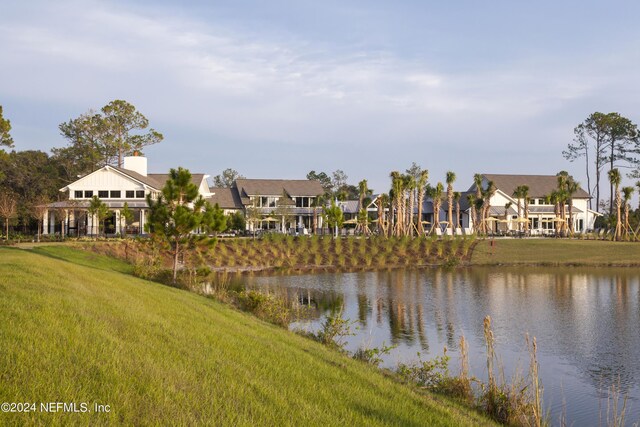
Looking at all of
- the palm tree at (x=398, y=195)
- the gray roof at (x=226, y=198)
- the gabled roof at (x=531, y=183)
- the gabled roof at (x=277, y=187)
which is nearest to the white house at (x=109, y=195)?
the gray roof at (x=226, y=198)

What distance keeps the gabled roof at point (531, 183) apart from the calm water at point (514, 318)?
33621mm

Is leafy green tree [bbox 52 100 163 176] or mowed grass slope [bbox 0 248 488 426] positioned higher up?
leafy green tree [bbox 52 100 163 176]

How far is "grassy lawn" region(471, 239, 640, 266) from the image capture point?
4584 cm

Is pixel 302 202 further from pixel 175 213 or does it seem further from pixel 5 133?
pixel 175 213

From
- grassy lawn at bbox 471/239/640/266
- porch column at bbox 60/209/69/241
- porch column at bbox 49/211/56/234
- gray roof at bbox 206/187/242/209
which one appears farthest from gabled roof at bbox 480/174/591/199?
porch column at bbox 49/211/56/234

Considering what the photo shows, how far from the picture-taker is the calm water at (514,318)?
531 inches

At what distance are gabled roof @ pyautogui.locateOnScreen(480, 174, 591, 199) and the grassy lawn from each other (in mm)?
20709

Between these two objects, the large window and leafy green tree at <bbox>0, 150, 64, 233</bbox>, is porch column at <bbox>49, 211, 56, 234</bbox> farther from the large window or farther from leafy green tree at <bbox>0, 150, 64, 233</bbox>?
the large window

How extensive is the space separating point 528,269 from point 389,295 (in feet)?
60.2

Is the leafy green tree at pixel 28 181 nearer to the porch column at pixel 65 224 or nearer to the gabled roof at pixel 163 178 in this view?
the porch column at pixel 65 224

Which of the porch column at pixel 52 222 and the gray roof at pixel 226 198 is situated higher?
the gray roof at pixel 226 198

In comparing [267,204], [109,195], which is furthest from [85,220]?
[267,204]

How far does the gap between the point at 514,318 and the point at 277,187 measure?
50348 mm

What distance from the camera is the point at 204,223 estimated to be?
25.7m
